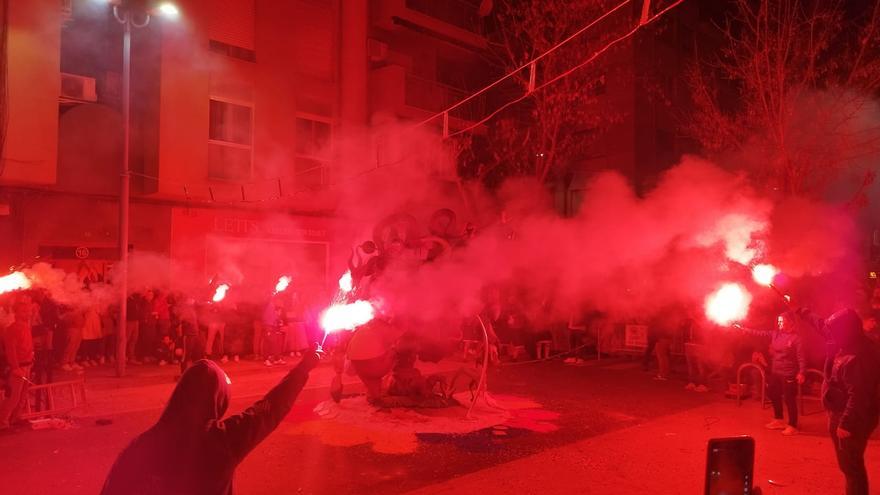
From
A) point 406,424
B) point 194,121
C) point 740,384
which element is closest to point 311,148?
point 194,121

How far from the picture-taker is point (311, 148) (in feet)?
59.5

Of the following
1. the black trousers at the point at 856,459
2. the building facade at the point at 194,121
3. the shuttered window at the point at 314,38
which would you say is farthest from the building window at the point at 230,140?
the black trousers at the point at 856,459

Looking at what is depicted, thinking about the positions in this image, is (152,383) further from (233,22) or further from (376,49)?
(376,49)

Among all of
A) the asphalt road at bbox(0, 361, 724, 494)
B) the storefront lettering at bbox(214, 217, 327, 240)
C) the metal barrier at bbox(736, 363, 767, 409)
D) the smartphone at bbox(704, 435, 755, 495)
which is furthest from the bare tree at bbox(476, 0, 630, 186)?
the smartphone at bbox(704, 435, 755, 495)

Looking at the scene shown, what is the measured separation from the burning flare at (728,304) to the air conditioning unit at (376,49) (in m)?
13.0

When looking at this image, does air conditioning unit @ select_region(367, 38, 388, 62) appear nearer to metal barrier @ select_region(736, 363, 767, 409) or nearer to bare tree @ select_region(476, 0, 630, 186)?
bare tree @ select_region(476, 0, 630, 186)

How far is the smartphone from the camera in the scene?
3270 mm

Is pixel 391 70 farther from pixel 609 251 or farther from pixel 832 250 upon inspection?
pixel 832 250

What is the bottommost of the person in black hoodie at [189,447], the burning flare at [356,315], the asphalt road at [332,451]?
the asphalt road at [332,451]

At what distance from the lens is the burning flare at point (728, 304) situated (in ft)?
32.8

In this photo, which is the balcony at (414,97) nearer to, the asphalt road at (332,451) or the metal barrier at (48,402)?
the asphalt road at (332,451)

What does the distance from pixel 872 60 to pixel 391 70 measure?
12.1 metres

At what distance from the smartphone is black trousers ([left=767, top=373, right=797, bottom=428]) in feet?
19.8

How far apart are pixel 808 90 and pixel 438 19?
11574 millimetres
